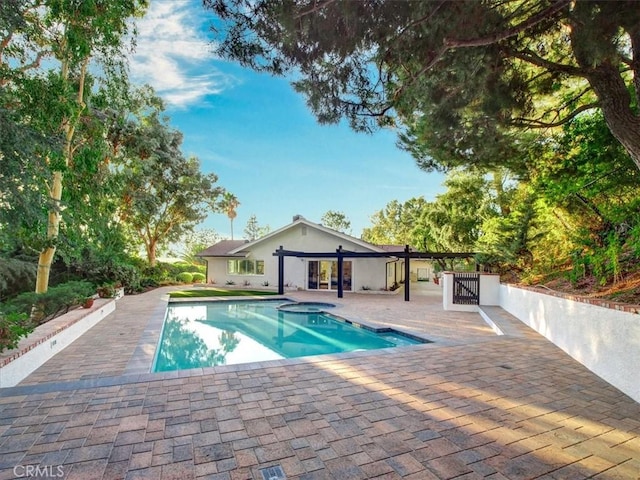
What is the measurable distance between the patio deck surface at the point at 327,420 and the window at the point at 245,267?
62.1 feet

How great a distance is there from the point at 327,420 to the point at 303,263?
65.0ft

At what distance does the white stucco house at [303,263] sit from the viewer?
22.6 meters

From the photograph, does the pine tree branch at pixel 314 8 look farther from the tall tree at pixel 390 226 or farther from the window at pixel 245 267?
the tall tree at pixel 390 226

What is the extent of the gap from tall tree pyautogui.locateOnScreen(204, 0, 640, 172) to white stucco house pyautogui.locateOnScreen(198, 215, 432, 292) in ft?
45.8

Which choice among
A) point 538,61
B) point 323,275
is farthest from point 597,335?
point 323,275

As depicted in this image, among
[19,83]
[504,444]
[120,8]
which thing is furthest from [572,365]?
[19,83]

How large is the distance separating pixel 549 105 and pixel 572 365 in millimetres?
5918

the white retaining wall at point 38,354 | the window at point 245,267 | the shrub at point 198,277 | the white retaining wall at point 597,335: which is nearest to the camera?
the white retaining wall at point 597,335

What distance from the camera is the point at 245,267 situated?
26.6 meters

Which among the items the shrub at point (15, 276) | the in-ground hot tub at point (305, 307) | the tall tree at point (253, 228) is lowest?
the in-ground hot tub at point (305, 307)

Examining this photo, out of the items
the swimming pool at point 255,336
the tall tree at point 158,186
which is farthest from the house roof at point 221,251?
the swimming pool at point 255,336

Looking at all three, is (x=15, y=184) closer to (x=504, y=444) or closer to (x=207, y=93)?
(x=504, y=444)

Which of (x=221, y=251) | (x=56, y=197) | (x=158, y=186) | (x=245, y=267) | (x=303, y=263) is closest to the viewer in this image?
(x=56, y=197)

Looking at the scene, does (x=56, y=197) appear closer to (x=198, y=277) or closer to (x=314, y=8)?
(x=314, y=8)
